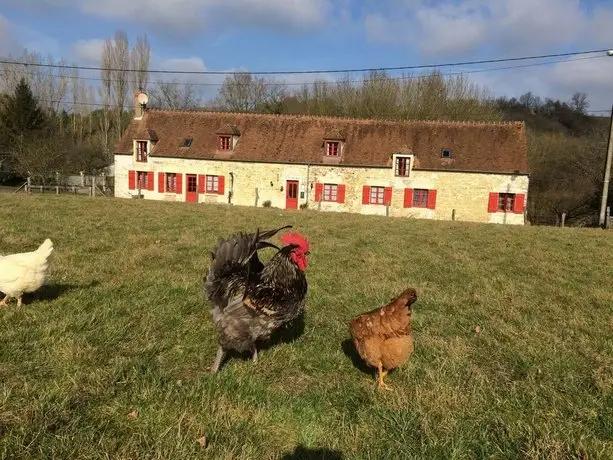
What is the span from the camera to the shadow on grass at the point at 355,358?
4.46m

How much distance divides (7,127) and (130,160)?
24.6 meters

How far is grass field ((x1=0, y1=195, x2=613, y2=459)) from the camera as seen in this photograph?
3.13 m

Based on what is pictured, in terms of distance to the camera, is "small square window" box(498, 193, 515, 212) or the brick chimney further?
the brick chimney

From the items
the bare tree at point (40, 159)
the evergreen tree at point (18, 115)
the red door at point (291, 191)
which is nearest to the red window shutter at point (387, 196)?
the red door at point (291, 191)

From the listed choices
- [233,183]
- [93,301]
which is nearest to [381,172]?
[233,183]

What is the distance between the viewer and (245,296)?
427 cm

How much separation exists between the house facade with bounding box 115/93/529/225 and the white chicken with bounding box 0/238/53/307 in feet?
96.8

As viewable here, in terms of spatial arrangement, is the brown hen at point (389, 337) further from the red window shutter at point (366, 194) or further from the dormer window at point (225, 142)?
the dormer window at point (225, 142)

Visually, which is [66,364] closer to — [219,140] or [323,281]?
[323,281]

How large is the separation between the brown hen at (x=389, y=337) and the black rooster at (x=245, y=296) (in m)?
0.85

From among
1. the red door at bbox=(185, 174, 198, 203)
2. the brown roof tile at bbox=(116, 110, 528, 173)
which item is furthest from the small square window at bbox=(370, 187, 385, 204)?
the red door at bbox=(185, 174, 198, 203)

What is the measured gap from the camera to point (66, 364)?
4.06 metres

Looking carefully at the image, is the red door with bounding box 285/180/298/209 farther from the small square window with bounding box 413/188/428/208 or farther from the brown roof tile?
the small square window with bounding box 413/188/428/208

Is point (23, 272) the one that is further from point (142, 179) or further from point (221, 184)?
point (142, 179)
